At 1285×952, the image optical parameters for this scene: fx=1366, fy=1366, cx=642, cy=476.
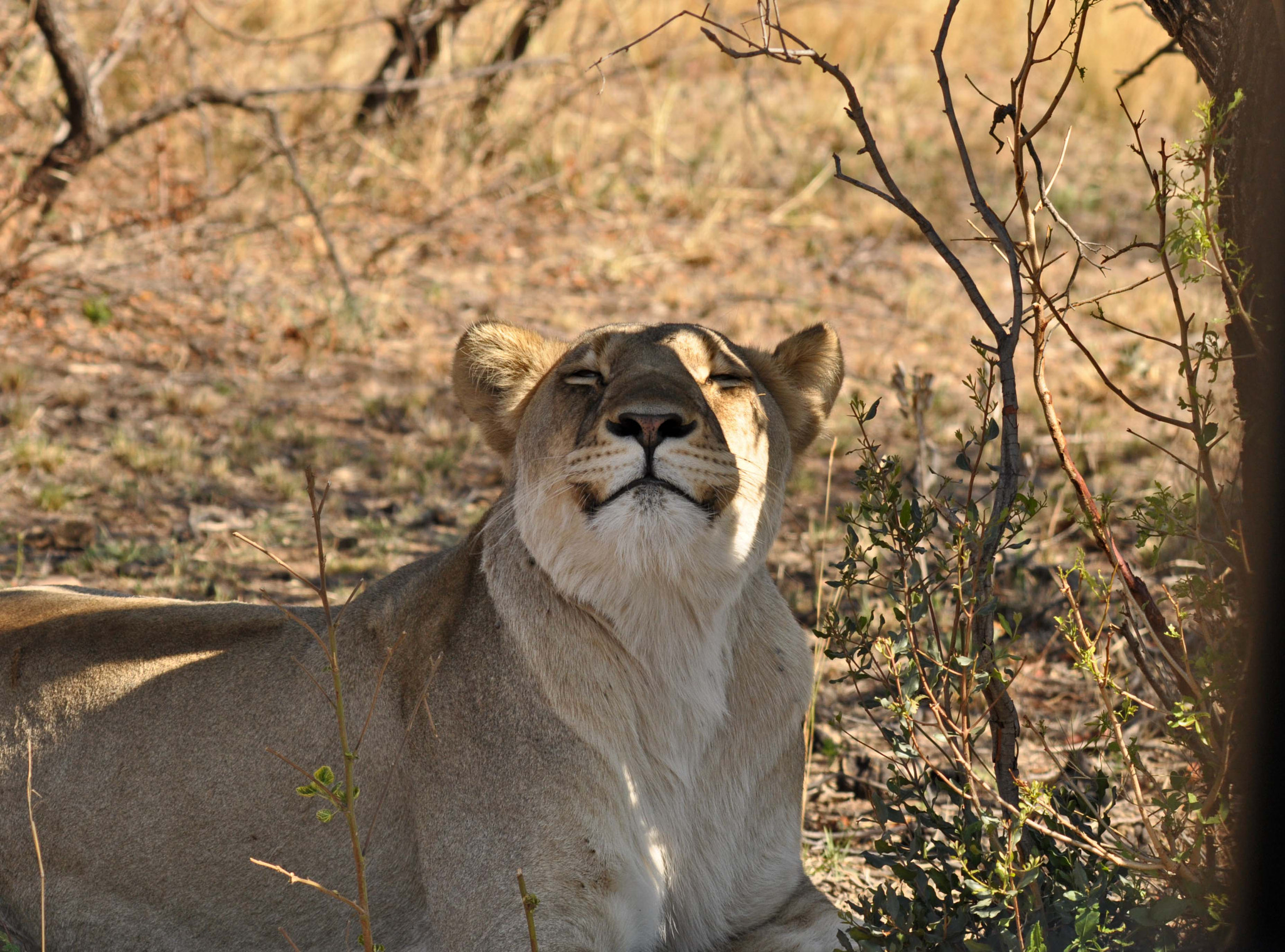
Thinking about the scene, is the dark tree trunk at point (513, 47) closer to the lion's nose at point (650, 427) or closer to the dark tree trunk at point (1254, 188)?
the lion's nose at point (650, 427)

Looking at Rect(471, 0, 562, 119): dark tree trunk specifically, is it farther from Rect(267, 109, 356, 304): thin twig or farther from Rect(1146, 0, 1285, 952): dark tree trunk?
Rect(1146, 0, 1285, 952): dark tree trunk

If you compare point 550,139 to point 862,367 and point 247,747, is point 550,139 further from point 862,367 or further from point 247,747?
point 247,747

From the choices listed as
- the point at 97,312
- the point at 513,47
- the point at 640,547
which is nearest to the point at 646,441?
the point at 640,547

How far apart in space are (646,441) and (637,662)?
0.55m

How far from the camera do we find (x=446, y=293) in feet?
27.6

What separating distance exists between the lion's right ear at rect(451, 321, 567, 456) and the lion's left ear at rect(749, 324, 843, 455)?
587 mm

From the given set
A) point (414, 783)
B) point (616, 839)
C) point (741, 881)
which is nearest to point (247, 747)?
point (414, 783)

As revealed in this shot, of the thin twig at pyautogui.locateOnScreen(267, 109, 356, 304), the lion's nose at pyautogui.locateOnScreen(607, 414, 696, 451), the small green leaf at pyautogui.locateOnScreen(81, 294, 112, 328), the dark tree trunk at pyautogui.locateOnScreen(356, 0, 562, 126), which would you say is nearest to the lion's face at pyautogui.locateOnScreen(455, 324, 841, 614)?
the lion's nose at pyautogui.locateOnScreen(607, 414, 696, 451)

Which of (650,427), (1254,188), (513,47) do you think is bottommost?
(650,427)

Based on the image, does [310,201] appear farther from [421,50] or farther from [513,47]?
[513,47]

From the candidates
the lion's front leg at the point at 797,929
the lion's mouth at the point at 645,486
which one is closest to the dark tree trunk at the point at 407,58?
the lion's mouth at the point at 645,486

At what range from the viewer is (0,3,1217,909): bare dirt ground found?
575 cm

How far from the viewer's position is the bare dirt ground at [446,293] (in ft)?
18.9

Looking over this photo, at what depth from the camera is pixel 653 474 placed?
291 centimetres
